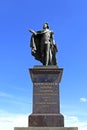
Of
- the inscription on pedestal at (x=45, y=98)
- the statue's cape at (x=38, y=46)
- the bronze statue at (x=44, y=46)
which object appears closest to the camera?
the inscription on pedestal at (x=45, y=98)

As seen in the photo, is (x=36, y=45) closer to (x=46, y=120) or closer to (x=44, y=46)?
(x=44, y=46)

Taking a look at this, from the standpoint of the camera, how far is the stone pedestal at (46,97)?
1670 centimetres

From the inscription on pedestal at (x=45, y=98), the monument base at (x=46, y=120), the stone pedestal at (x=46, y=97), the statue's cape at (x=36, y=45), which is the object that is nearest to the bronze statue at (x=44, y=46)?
the statue's cape at (x=36, y=45)

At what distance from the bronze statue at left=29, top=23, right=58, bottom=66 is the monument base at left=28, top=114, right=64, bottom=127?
3.12m

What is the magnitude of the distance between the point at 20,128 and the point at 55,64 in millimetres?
4473

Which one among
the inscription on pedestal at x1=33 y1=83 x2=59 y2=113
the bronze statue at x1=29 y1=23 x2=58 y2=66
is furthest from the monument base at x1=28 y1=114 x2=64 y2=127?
the bronze statue at x1=29 y1=23 x2=58 y2=66

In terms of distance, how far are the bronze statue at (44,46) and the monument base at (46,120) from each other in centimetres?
312

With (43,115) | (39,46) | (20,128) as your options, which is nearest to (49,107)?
(43,115)

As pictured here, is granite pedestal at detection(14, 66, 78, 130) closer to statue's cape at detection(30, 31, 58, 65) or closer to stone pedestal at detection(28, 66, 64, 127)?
stone pedestal at detection(28, 66, 64, 127)

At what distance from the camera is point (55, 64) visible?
734 inches

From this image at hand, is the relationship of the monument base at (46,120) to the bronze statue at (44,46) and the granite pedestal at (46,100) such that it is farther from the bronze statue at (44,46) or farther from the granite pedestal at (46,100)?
the bronze statue at (44,46)

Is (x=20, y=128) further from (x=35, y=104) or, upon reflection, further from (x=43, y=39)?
(x=43, y=39)

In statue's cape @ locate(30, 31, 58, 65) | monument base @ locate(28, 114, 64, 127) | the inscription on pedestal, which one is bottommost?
monument base @ locate(28, 114, 64, 127)

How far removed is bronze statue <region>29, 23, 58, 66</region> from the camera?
736 inches
